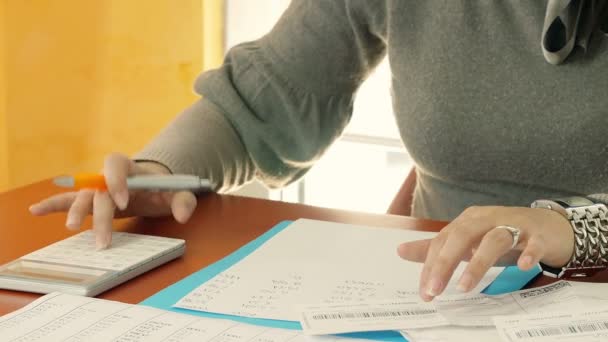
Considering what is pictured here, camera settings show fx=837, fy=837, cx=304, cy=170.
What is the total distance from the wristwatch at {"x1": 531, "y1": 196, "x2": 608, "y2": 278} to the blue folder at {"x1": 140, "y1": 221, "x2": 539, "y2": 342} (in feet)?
0.09

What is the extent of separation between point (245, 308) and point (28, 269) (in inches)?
7.9

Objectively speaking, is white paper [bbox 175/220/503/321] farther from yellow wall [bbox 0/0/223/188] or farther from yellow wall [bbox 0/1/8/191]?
yellow wall [bbox 0/1/8/191]

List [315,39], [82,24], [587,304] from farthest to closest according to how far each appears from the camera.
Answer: [82,24] < [315,39] < [587,304]

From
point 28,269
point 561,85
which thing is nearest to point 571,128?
point 561,85

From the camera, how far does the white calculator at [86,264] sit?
668 millimetres

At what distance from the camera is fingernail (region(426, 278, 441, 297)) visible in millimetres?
602

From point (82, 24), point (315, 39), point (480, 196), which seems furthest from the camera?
point (82, 24)

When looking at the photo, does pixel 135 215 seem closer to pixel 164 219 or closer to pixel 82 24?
pixel 164 219

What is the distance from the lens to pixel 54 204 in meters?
0.86

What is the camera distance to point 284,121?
1.18 meters

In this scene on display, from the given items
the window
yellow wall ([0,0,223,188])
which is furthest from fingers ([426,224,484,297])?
yellow wall ([0,0,223,188])

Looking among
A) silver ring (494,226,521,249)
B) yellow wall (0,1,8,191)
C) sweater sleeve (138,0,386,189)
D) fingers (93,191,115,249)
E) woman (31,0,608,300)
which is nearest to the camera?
silver ring (494,226,521,249)

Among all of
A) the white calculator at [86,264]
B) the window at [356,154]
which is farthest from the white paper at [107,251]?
the window at [356,154]

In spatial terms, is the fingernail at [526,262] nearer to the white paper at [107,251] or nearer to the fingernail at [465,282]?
the fingernail at [465,282]
